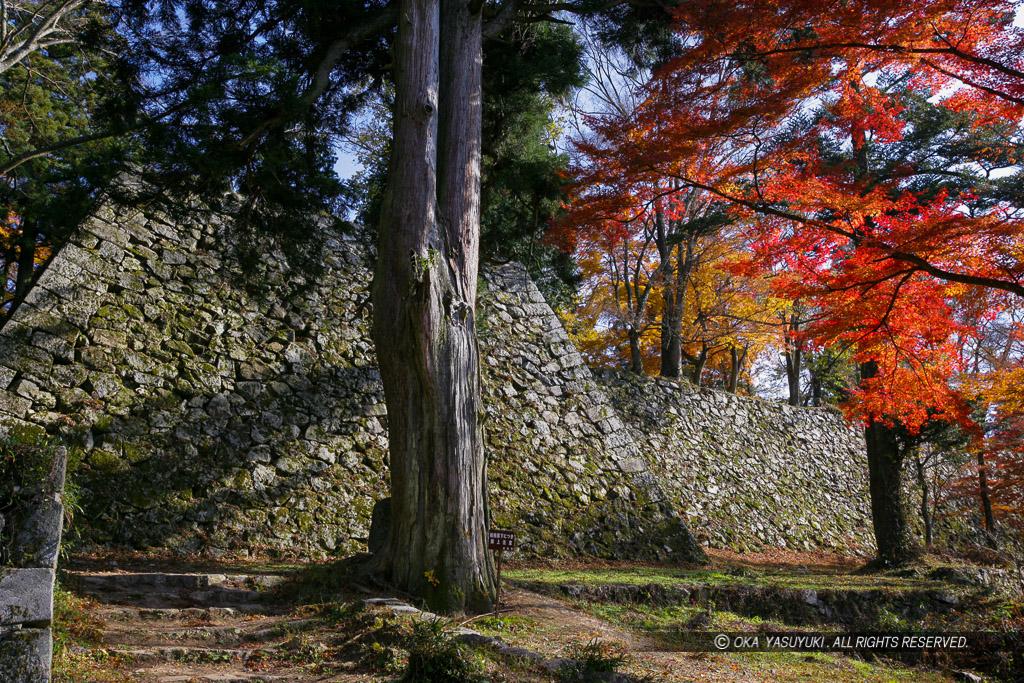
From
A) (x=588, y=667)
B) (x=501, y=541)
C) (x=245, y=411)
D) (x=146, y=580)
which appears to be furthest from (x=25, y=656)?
(x=245, y=411)

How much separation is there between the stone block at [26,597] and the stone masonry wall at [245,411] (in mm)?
4052

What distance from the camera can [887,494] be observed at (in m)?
9.49

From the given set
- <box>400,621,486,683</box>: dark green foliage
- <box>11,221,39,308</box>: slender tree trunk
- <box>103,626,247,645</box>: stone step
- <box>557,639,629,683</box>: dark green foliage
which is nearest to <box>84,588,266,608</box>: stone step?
<box>103,626,247,645</box>: stone step

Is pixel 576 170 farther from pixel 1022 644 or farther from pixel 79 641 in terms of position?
pixel 79 641

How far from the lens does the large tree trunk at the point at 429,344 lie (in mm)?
4629

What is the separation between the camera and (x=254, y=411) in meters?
7.25

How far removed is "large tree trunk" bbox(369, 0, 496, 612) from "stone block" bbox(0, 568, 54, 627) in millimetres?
2608

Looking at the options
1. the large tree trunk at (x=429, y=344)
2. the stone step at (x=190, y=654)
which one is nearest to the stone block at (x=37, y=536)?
the stone step at (x=190, y=654)

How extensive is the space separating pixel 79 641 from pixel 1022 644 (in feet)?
19.6

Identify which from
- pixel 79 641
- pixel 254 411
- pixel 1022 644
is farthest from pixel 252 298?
pixel 1022 644

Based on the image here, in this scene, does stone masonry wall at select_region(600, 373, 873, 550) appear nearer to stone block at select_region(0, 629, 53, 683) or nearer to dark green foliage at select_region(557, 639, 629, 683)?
dark green foliage at select_region(557, 639, 629, 683)

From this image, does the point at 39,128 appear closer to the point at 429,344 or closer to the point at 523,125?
the point at 523,125

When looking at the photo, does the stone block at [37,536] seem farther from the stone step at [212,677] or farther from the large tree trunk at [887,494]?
the large tree trunk at [887,494]

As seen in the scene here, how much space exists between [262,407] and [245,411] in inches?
8.4
